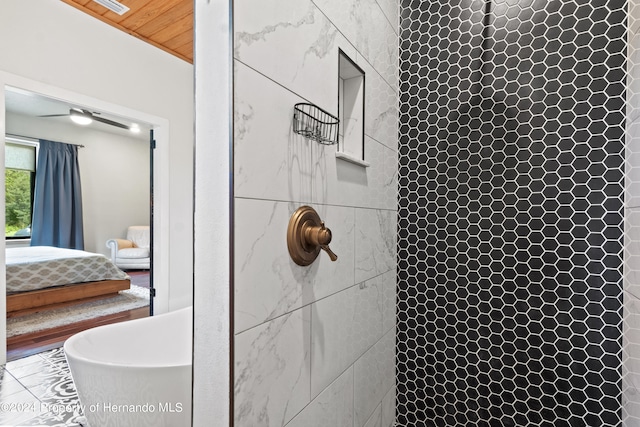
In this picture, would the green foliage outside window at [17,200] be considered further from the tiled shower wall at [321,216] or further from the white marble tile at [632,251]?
the white marble tile at [632,251]

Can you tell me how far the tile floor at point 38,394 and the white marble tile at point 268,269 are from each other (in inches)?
63.2

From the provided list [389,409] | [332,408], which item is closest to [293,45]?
[332,408]

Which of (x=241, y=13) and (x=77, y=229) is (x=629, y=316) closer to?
(x=241, y=13)

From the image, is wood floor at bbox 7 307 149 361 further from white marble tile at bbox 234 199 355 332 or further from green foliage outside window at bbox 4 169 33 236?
green foliage outside window at bbox 4 169 33 236

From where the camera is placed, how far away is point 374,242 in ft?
4.63

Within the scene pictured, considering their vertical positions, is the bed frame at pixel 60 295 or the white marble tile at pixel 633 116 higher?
the white marble tile at pixel 633 116

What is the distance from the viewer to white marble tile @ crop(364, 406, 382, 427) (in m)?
1.35

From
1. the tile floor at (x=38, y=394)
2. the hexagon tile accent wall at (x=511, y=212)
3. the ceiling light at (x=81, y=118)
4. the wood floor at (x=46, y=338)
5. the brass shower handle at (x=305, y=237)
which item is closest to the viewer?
the brass shower handle at (x=305, y=237)

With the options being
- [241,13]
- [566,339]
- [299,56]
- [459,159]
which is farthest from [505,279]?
[241,13]

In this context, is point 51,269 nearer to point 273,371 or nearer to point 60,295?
point 60,295

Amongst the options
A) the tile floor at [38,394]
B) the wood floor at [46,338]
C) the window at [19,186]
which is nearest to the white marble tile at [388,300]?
the tile floor at [38,394]

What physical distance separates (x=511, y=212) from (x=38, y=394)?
270 centimetres

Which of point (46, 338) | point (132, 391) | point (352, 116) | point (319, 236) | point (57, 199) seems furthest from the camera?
point (57, 199)

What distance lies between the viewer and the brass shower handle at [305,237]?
0.84 meters
